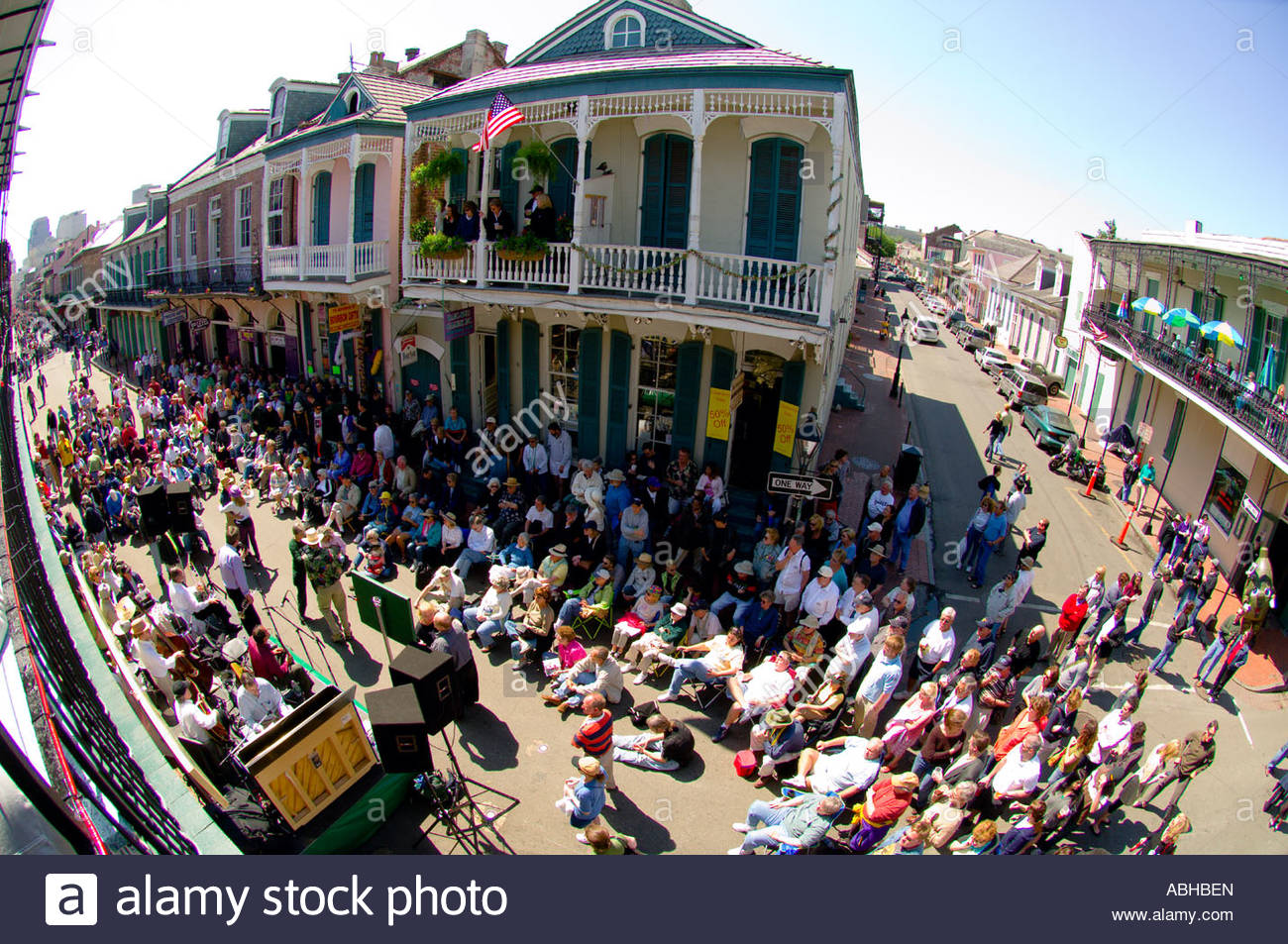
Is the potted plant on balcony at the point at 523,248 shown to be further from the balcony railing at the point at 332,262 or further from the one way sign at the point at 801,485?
the one way sign at the point at 801,485

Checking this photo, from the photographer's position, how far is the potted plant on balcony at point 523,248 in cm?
1233

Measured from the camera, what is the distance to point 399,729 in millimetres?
6375

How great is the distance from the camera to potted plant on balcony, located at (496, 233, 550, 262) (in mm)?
12328

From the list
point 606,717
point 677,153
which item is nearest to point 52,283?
point 677,153

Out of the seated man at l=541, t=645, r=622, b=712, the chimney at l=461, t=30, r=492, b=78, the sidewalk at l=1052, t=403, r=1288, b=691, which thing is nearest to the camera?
the seated man at l=541, t=645, r=622, b=712

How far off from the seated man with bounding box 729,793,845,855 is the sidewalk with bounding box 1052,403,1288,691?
8.58 metres

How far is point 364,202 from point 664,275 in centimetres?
1003

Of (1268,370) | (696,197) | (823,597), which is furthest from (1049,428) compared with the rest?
(823,597)

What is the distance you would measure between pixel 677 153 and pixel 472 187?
530cm

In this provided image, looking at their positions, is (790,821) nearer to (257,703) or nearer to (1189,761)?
(1189,761)

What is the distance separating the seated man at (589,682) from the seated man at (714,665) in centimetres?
75

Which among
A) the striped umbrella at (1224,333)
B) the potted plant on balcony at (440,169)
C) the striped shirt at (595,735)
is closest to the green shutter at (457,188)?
the potted plant on balcony at (440,169)

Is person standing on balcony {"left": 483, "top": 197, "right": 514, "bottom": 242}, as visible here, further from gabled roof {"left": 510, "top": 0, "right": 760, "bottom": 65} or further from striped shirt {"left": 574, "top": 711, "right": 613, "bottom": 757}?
striped shirt {"left": 574, "top": 711, "right": 613, "bottom": 757}

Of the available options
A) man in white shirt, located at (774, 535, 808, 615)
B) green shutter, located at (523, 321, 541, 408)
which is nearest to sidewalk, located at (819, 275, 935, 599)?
man in white shirt, located at (774, 535, 808, 615)
